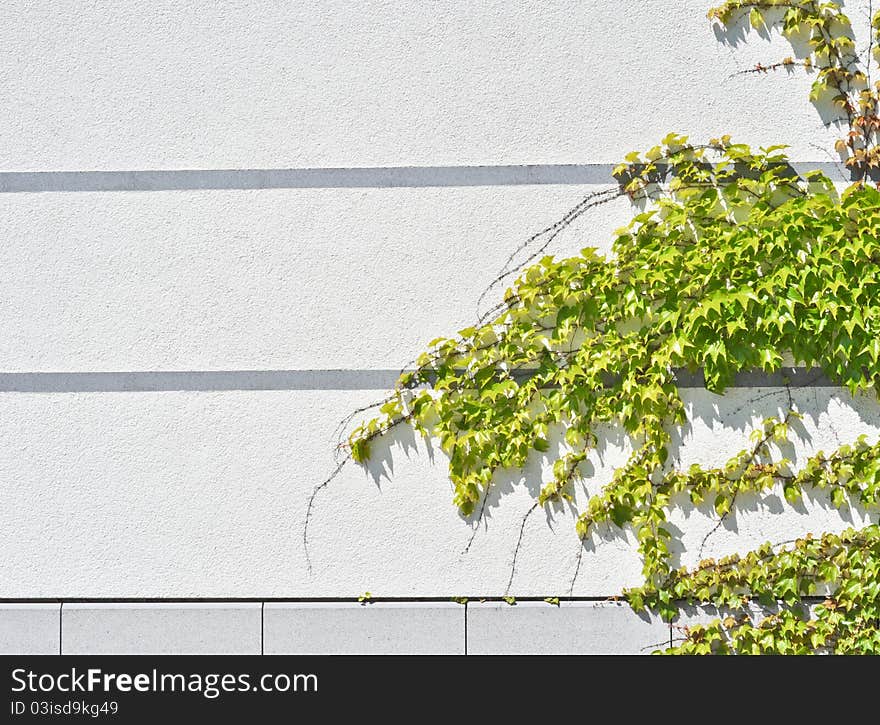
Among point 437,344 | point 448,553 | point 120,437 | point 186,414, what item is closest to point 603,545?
point 448,553

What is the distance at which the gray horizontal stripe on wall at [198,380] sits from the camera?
3363mm

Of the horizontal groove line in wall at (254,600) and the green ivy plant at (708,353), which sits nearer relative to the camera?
the green ivy plant at (708,353)

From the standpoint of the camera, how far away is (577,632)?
328 cm

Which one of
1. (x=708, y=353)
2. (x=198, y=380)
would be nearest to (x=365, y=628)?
(x=198, y=380)

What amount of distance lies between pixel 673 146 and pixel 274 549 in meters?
2.53

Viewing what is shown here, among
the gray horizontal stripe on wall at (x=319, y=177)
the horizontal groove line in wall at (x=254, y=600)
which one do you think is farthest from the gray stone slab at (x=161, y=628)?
the gray horizontal stripe on wall at (x=319, y=177)

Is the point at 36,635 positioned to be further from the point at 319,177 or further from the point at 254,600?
the point at 319,177

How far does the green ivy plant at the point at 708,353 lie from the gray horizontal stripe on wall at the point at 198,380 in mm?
182

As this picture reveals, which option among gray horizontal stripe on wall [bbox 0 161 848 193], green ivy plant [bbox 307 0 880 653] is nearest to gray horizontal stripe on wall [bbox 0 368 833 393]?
green ivy plant [bbox 307 0 880 653]

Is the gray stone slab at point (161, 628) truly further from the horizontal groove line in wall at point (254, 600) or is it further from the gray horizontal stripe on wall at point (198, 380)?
the gray horizontal stripe on wall at point (198, 380)

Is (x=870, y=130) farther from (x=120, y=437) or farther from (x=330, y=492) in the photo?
(x=120, y=437)

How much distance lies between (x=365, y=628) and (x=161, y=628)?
93 centimetres

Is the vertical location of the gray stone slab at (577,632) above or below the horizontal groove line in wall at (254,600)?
below

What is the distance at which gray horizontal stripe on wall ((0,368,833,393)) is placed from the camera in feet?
11.0
